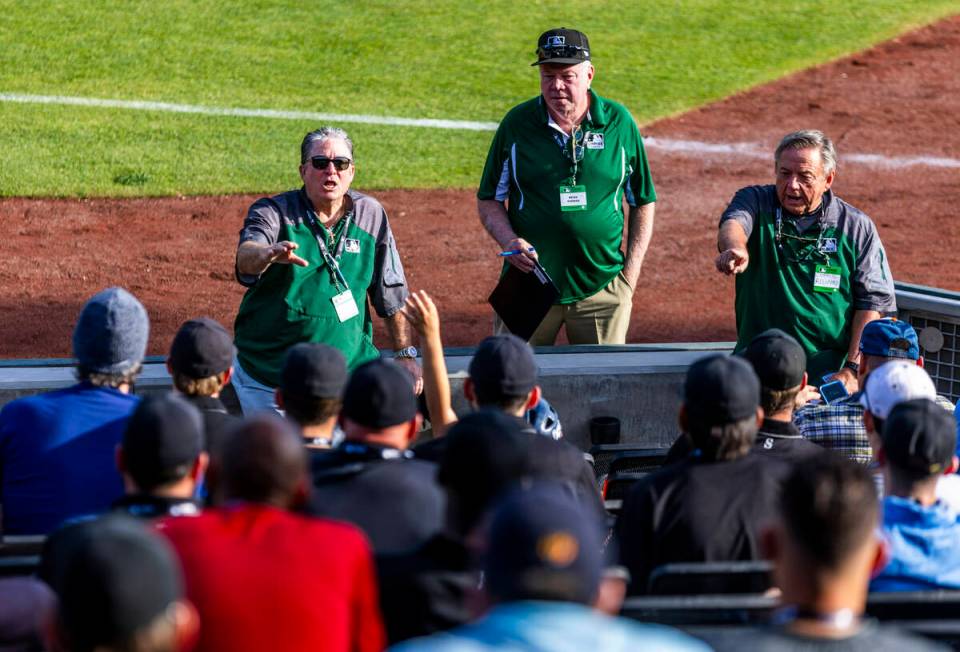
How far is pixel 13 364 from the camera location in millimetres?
6309

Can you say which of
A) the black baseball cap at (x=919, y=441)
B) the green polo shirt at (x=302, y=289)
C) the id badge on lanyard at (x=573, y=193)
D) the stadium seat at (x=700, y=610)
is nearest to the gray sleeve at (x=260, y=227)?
the green polo shirt at (x=302, y=289)

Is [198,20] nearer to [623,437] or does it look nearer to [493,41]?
[493,41]

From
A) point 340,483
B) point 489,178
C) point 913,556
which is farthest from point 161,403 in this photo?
point 489,178

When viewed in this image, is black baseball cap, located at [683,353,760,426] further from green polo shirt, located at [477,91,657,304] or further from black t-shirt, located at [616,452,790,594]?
green polo shirt, located at [477,91,657,304]

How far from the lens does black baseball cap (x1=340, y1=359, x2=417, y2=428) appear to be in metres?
3.89

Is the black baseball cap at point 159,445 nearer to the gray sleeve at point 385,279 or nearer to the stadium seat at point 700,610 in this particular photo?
the stadium seat at point 700,610

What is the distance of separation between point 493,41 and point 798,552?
49.5ft

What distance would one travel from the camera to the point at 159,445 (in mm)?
3496

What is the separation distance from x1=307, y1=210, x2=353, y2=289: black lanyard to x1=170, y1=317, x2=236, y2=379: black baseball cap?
1.65 meters

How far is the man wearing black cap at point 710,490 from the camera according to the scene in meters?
4.00

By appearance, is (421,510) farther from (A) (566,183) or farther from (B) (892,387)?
(A) (566,183)

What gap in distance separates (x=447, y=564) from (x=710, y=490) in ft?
3.02

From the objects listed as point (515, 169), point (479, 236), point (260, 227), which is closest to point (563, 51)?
point (515, 169)

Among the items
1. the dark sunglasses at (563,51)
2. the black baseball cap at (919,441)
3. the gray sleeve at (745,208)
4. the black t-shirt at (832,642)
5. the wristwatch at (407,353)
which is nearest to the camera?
the black t-shirt at (832,642)
